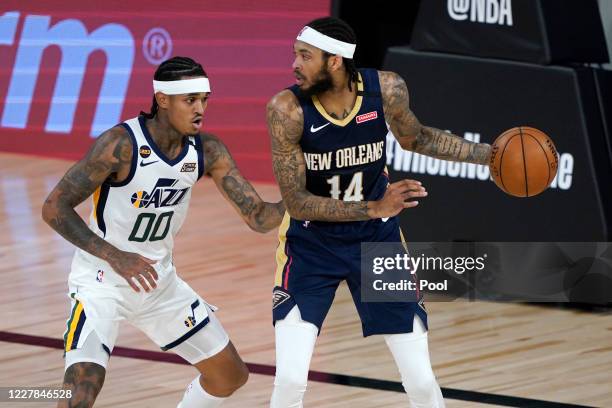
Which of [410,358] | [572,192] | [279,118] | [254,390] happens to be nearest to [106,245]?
[279,118]

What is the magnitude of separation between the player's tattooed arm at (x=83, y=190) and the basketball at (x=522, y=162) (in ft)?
5.62

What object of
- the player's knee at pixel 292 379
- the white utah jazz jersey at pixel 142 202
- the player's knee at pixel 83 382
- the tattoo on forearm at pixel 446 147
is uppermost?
the tattoo on forearm at pixel 446 147

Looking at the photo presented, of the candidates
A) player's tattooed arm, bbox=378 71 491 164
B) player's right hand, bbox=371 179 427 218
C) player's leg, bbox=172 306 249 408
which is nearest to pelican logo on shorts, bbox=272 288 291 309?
player's leg, bbox=172 306 249 408

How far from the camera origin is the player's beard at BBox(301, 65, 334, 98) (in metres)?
5.98

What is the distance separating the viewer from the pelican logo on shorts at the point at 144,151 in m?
6.10

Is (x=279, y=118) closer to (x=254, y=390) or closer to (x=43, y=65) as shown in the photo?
(x=254, y=390)

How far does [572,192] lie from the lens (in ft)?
29.4

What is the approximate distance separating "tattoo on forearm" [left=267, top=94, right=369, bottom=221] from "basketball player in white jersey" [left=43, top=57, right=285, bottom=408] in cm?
33

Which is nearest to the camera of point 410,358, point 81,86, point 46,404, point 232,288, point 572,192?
point 410,358

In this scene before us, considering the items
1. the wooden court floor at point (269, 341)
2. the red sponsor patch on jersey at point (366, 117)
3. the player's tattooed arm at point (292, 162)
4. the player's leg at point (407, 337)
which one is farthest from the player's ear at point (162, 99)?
the wooden court floor at point (269, 341)

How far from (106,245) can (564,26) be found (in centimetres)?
414

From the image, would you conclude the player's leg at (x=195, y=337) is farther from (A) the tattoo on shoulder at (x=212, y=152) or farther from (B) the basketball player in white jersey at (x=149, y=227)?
(A) the tattoo on shoulder at (x=212, y=152)

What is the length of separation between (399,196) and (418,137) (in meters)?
0.84

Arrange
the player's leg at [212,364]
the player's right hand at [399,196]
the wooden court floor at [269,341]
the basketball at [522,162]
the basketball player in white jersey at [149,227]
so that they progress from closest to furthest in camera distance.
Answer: the player's right hand at [399,196] → the basketball player in white jersey at [149,227] → the player's leg at [212,364] → the basketball at [522,162] → the wooden court floor at [269,341]
